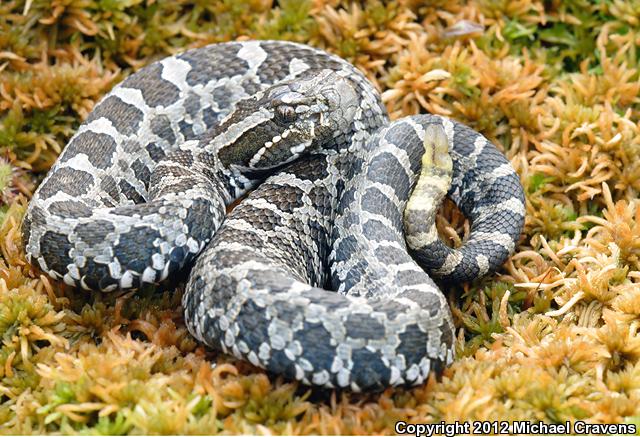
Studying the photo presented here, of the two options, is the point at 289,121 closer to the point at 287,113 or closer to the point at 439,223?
the point at 287,113

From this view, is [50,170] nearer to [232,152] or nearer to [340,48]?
[232,152]

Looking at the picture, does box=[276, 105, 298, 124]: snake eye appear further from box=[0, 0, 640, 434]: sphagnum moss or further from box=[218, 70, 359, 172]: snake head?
box=[0, 0, 640, 434]: sphagnum moss

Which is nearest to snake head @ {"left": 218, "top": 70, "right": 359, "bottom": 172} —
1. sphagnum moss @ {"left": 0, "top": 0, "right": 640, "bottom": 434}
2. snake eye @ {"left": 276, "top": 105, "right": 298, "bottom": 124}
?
snake eye @ {"left": 276, "top": 105, "right": 298, "bottom": 124}

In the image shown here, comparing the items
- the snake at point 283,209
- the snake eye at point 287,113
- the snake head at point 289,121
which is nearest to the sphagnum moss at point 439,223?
the snake at point 283,209

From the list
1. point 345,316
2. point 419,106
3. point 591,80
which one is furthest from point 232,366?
point 591,80

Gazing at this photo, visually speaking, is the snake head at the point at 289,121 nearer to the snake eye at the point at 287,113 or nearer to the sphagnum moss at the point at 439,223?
the snake eye at the point at 287,113

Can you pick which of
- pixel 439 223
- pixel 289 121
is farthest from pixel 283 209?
pixel 439 223

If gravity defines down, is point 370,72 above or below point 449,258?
Result: above
